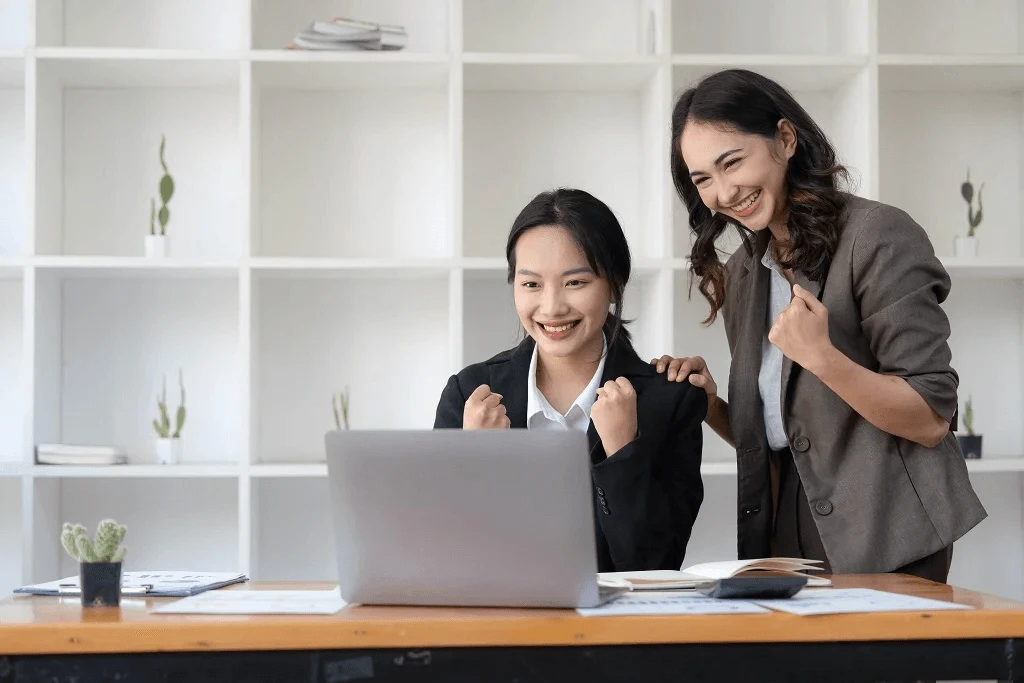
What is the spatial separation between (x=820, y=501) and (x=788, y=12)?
1981mm

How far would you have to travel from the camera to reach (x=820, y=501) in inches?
67.4

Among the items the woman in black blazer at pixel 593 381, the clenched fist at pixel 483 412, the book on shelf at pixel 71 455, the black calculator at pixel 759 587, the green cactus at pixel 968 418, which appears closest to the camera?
the black calculator at pixel 759 587

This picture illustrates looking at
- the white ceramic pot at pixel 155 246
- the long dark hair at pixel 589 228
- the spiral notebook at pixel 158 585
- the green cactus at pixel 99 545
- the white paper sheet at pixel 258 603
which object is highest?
the white ceramic pot at pixel 155 246

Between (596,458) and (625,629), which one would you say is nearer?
(625,629)

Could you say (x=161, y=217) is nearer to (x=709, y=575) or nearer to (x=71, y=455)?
(x=71, y=455)

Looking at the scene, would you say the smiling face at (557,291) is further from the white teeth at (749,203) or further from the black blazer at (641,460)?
the white teeth at (749,203)

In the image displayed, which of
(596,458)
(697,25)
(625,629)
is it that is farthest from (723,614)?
(697,25)

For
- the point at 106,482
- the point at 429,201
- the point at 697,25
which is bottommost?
the point at 106,482

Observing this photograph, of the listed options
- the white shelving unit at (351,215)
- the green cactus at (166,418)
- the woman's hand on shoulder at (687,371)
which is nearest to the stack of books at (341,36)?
the white shelving unit at (351,215)

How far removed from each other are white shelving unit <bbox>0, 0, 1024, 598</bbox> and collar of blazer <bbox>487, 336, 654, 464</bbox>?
3.87 feet

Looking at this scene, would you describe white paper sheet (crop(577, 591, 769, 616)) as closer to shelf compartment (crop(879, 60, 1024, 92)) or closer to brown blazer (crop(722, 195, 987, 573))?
brown blazer (crop(722, 195, 987, 573))

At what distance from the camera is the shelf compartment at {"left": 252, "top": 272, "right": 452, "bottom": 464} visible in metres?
3.15

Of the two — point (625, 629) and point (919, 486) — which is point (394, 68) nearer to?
point (919, 486)

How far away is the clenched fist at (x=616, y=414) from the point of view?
1.57 meters
